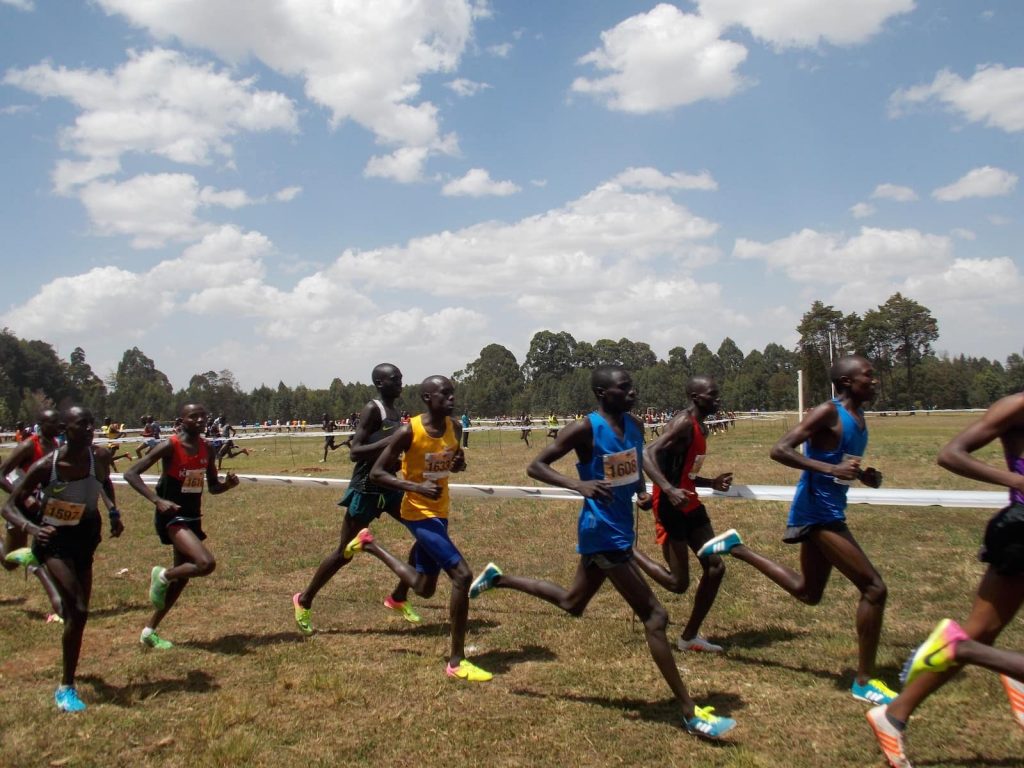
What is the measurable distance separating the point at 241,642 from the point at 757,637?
421cm

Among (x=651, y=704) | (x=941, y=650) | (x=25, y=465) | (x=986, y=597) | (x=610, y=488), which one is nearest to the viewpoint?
(x=941, y=650)

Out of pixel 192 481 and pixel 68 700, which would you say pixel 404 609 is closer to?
pixel 192 481

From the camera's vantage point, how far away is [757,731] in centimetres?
443

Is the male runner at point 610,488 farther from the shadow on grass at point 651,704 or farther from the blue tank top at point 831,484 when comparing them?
the blue tank top at point 831,484

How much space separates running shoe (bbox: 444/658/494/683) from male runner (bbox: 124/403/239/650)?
2183mm

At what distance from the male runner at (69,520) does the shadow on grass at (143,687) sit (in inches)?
7.9

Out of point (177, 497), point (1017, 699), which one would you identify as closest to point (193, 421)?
point (177, 497)

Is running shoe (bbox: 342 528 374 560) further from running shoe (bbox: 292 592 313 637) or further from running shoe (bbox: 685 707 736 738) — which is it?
running shoe (bbox: 685 707 736 738)

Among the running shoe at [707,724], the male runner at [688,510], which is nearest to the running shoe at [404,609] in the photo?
the male runner at [688,510]

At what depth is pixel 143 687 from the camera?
17.6 ft

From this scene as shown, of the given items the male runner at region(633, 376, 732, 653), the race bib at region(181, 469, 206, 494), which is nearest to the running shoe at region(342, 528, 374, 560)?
the race bib at region(181, 469, 206, 494)

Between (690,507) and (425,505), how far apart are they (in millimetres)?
1992

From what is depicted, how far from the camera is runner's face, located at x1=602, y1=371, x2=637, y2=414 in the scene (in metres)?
4.79

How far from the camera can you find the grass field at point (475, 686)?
14.0 ft
